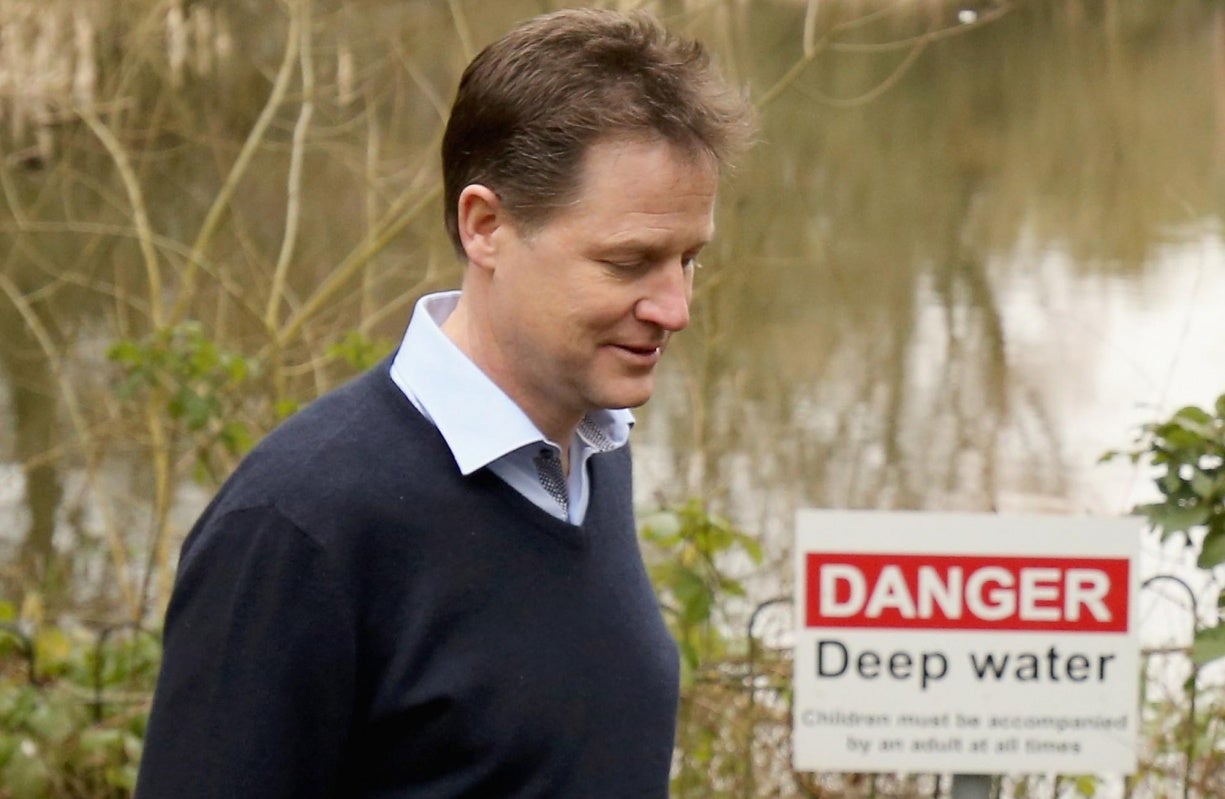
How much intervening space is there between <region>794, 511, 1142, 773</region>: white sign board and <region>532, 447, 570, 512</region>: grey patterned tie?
1187 millimetres

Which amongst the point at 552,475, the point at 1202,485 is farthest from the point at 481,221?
the point at 1202,485

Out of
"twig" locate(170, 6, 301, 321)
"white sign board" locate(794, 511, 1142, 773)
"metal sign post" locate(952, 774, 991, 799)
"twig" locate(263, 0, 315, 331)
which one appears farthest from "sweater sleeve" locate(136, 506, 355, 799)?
"twig" locate(170, 6, 301, 321)

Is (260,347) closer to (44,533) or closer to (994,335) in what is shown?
(44,533)

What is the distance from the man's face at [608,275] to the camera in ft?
4.61

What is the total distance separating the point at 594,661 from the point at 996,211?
7.91 metres

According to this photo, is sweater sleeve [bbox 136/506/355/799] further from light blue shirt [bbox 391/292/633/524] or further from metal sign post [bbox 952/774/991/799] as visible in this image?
metal sign post [bbox 952/774/991/799]

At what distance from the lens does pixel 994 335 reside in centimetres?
786

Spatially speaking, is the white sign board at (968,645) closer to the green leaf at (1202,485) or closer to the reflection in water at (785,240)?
the green leaf at (1202,485)

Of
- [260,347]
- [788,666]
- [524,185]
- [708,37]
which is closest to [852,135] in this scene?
[708,37]

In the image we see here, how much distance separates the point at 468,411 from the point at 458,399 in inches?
0.7

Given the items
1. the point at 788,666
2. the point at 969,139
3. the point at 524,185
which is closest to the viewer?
the point at 524,185

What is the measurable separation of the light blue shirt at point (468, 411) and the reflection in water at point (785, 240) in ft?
10.2

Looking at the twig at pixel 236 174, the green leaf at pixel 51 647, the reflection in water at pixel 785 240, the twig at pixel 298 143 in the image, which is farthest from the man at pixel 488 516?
the twig at pixel 236 174

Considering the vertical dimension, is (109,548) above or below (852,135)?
below
